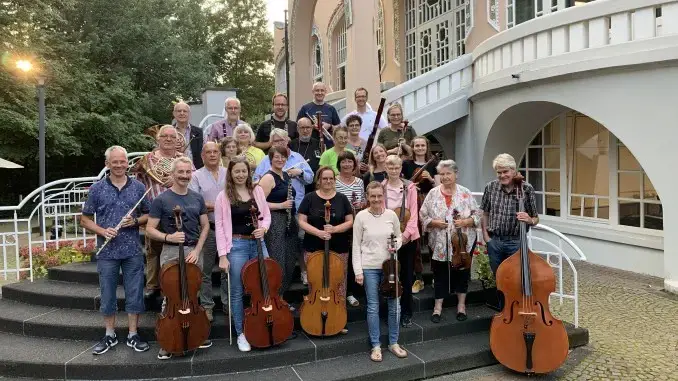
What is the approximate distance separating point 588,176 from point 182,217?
23.9ft

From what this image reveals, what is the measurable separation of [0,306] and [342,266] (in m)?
3.80

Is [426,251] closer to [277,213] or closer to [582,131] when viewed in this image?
[277,213]

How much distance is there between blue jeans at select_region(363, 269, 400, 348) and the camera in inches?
171

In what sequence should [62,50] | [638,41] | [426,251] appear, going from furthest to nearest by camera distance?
[62,50] → [638,41] → [426,251]

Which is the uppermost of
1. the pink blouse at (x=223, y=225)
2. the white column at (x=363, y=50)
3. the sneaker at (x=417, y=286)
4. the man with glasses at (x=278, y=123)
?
A: the white column at (x=363, y=50)

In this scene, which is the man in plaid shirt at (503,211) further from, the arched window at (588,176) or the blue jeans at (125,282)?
the arched window at (588,176)

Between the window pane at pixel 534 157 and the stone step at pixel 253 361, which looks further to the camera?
the window pane at pixel 534 157

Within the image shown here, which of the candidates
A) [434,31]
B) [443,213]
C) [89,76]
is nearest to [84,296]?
[443,213]

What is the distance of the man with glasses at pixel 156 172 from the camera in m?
4.89

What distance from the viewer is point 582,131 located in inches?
352

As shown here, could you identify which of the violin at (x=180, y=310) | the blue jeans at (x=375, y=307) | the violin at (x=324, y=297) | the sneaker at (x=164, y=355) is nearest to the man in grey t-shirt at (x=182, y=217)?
the sneaker at (x=164, y=355)

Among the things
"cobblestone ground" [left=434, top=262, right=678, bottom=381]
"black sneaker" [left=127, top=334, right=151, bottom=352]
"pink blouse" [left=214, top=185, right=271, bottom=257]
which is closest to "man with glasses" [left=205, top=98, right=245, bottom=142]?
"pink blouse" [left=214, top=185, right=271, bottom=257]

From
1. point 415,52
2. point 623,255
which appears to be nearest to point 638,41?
point 623,255

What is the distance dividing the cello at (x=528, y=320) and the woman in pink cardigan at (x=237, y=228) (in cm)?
205
